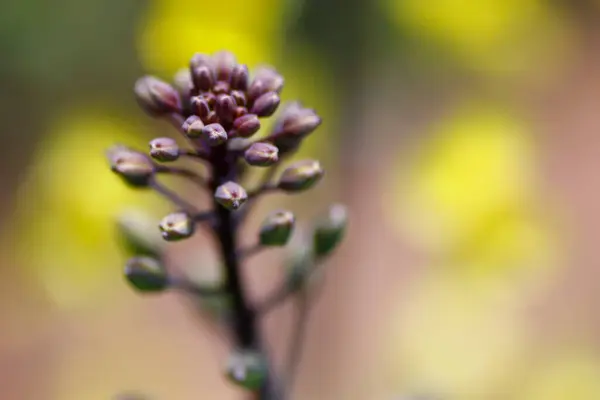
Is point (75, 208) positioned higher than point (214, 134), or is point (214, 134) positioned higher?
point (214, 134)

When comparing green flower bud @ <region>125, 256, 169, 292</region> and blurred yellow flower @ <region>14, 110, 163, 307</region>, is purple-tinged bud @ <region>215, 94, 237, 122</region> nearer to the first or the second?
green flower bud @ <region>125, 256, 169, 292</region>

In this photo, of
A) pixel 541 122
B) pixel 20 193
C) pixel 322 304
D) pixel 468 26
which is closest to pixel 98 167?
pixel 20 193

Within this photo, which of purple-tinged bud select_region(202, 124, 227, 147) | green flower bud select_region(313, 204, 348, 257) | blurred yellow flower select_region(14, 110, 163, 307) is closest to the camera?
purple-tinged bud select_region(202, 124, 227, 147)

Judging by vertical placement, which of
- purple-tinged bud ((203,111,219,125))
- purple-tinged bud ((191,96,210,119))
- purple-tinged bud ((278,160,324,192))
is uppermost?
purple-tinged bud ((191,96,210,119))

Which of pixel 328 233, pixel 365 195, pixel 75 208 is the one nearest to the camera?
pixel 328 233

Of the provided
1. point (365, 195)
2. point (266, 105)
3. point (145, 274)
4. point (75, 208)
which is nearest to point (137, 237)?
point (145, 274)

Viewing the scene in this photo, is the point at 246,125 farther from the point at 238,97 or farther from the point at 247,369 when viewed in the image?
the point at 247,369

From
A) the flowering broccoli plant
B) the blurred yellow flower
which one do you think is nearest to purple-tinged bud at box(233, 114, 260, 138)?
the flowering broccoli plant
